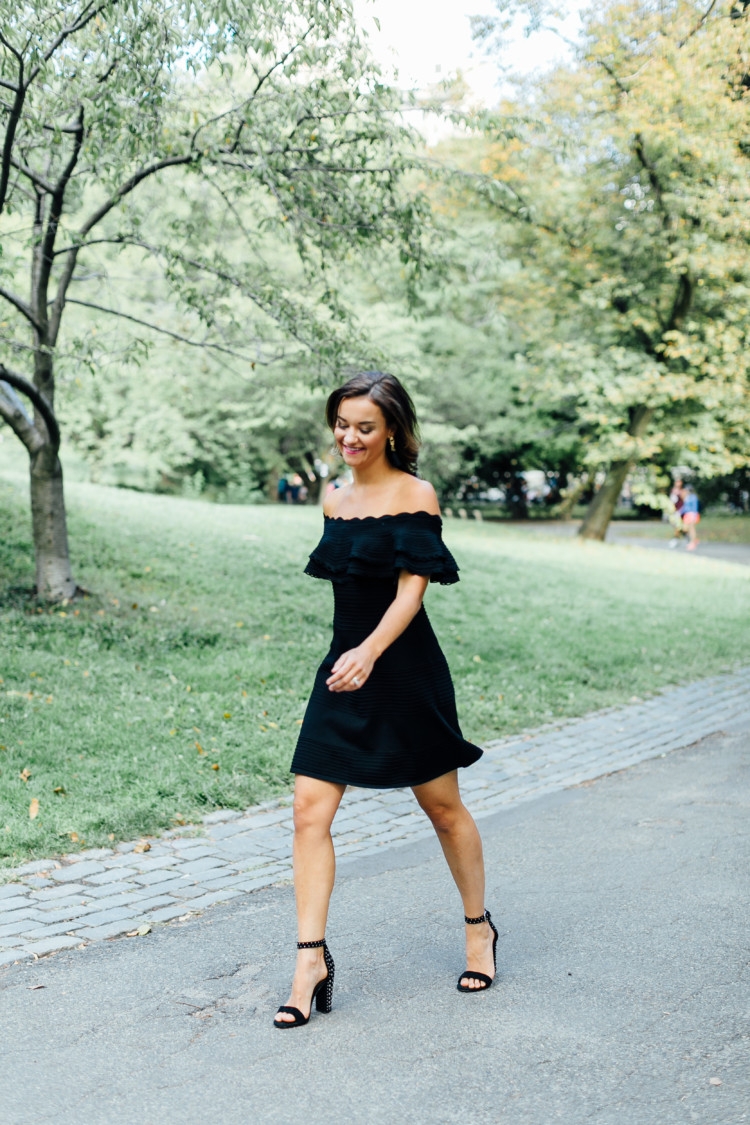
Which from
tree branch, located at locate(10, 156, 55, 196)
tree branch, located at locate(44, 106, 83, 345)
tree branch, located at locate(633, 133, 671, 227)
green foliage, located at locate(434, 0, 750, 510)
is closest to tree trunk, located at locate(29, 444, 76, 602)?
tree branch, located at locate(44, 106, 83, 345)

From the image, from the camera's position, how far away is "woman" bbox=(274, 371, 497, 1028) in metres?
3.76

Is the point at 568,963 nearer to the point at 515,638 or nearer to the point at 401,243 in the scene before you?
the point at 401,243

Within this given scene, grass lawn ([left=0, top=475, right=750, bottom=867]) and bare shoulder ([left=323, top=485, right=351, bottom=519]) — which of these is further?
grass lawn ([left=0, top=475, right=750, bottom=867])

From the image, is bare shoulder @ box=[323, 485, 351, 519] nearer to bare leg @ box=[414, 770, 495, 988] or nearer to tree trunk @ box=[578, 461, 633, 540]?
bare leg @ box=[414, 770, 495, 988]

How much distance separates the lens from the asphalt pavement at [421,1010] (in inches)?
126

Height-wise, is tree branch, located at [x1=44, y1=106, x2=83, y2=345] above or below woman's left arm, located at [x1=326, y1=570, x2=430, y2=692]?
above

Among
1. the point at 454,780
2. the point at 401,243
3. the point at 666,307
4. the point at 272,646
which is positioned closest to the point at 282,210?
the point at 401,243

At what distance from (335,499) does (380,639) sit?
563 mm

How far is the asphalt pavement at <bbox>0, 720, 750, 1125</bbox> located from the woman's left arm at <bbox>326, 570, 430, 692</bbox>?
112 cm

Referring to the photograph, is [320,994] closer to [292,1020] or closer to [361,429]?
[292,1020]

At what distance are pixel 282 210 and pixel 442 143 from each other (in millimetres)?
22757

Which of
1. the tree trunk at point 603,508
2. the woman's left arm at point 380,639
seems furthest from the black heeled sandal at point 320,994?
the tree trunk at point 603,508

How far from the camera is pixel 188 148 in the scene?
9.53 meters

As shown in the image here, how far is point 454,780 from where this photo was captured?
3975mm
